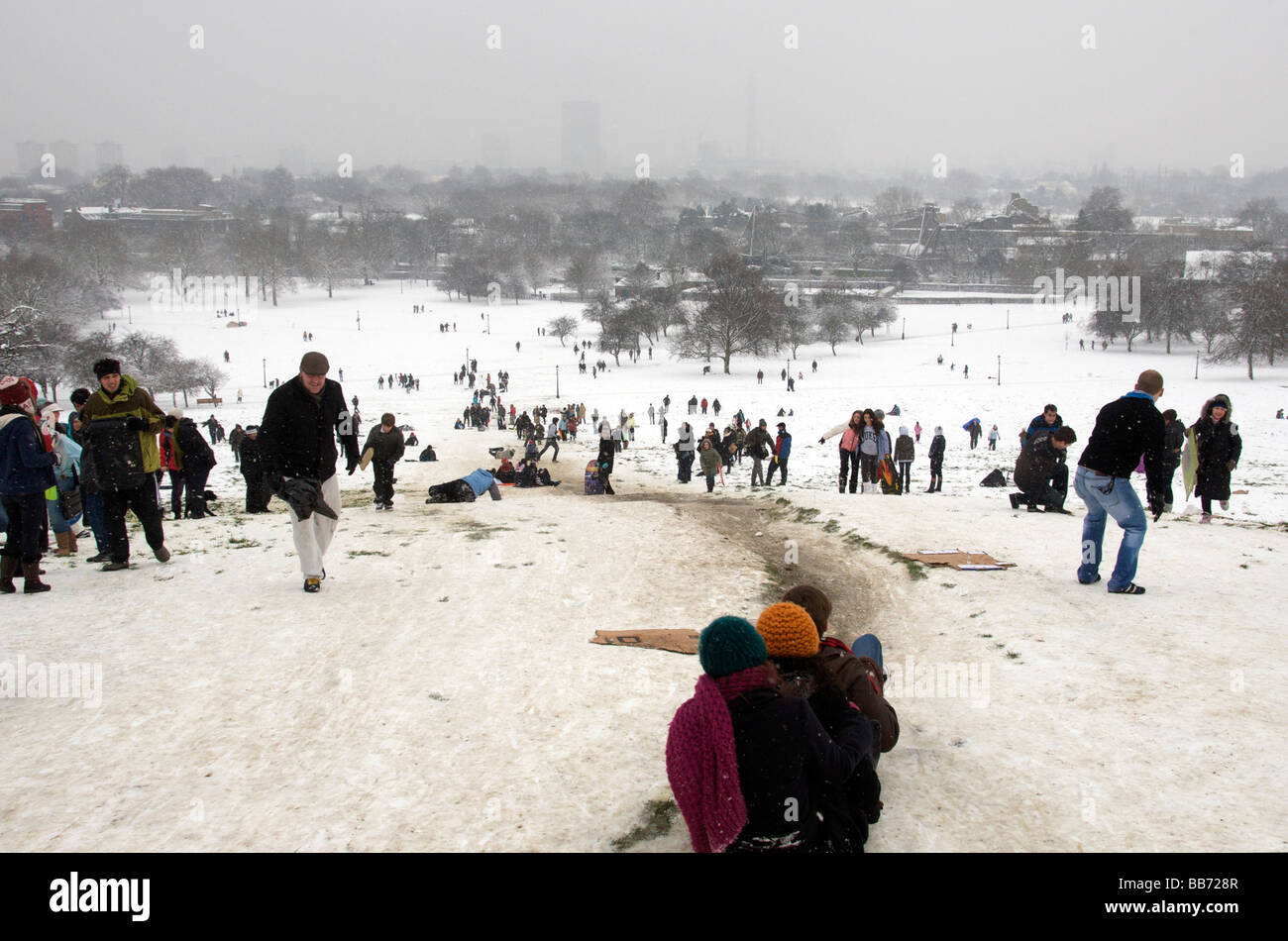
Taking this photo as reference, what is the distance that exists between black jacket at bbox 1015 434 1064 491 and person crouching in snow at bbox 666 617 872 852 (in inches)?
366

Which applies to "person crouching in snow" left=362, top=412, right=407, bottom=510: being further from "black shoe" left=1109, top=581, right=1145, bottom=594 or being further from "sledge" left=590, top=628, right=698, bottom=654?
"black shoe" left=1109, top=581, right=1145, bottom=594

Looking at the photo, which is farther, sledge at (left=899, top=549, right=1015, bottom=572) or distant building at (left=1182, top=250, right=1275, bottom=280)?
distant building at (left=1182, top=250, right=1275, bottom=280)

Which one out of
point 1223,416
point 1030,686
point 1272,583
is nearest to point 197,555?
point 1030,686

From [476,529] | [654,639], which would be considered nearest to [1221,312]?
[476,529]

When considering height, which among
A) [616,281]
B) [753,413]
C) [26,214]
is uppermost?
[26,214]

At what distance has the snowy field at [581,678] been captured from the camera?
4.16m

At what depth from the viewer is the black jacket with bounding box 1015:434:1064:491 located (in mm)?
11482

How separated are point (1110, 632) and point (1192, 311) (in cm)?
8283

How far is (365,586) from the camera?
798cm

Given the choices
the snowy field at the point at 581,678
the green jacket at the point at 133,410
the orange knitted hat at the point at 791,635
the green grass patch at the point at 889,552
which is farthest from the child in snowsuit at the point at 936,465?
the orange knitted hat at the point at 791,635

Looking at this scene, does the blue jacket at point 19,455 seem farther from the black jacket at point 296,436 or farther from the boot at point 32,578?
the black jacket at point 296,436

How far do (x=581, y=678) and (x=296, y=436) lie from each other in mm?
3062

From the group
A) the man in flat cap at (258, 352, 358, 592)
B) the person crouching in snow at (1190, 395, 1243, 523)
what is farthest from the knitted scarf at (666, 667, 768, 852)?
the person crouching in snow at (1190, 395, 1243, 523)

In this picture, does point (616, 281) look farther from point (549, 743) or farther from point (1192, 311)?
point (549, 743)
